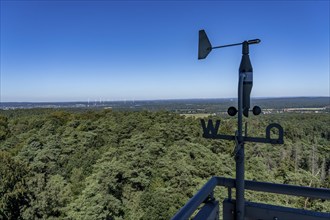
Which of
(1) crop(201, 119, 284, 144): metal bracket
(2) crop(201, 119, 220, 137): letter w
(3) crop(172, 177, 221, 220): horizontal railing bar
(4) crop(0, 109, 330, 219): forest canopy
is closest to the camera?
(3) crop(172, 177, 221, 220): horizontal railing bar

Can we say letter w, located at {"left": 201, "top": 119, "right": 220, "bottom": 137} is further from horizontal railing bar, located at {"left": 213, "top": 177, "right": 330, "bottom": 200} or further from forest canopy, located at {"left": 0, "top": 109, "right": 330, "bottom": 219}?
forest canopy, located at {"left": 0, "top": 109, "right": 330, "bottom": 219}

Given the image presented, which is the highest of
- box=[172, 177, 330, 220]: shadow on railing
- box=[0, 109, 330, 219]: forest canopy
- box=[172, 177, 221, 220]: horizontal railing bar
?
box=[172, 177, 221, 220]: horizontal railing bar

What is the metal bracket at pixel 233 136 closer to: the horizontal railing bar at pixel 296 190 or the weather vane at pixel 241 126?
the weather vane at pixel 241 126

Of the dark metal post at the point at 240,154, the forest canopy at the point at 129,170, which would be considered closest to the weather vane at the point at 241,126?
the dark metal post at the point at 240,154

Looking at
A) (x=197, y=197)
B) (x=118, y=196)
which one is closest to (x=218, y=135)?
(x=197, y=197)

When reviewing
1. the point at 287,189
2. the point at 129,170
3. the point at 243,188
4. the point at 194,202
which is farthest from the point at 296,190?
the point at 129,170

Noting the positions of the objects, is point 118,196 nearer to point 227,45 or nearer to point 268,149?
point 268,149

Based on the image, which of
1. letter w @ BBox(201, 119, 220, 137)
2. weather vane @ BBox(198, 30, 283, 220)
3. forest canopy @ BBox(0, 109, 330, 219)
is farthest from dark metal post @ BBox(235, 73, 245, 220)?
forest canopy @ BBox(0, 109, 330, 219)
